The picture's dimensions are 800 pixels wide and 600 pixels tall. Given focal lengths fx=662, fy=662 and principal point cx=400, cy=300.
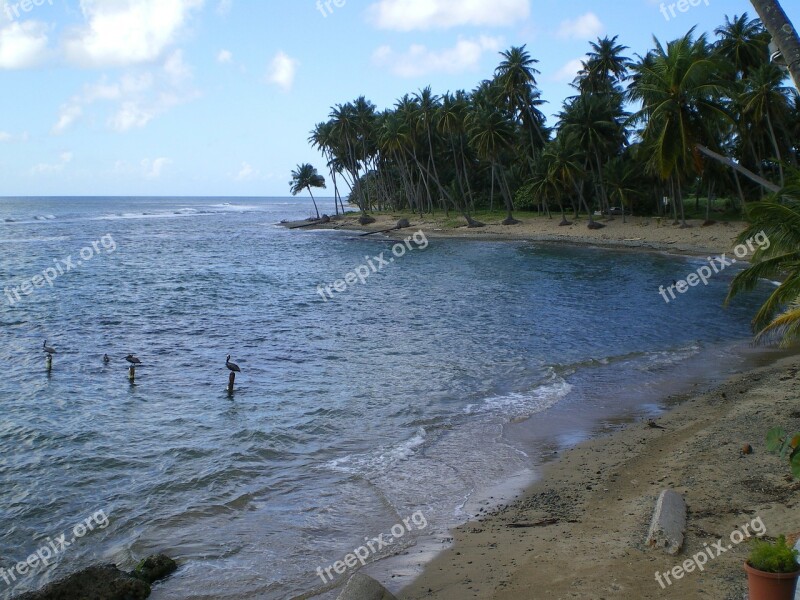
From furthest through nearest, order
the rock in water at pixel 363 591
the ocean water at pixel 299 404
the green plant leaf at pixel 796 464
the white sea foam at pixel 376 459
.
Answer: the white sea foam at pixel 376 459
the ocean water at pixel 299 404
the rock in water at pixel 363 591
the green plant leaf at pixel 796 464

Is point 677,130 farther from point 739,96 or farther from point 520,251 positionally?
point 520,251

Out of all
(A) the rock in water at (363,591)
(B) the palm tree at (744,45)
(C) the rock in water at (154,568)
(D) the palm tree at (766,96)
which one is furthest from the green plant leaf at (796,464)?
(B) the palm tree at (744,45)

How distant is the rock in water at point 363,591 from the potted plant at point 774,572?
13.0 feet

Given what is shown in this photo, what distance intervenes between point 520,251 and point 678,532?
52.9m

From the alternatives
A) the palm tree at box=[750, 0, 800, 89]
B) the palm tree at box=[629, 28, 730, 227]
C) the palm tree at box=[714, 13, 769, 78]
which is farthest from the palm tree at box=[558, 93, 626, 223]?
the palm tree at box=[750, 0, 800, 89]

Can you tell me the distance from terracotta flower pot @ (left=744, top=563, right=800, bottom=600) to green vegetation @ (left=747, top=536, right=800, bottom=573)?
0.16ft

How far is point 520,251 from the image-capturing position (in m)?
60.4

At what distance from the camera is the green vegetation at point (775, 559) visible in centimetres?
567

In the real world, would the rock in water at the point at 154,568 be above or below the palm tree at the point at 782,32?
below

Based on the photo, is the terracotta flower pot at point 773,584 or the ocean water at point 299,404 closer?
the terracotta flower pot at point 773,584

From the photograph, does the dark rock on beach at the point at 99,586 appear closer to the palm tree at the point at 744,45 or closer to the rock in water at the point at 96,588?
the rock in water at the point at 96,588

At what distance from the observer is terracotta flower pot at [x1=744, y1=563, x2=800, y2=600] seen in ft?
18.5

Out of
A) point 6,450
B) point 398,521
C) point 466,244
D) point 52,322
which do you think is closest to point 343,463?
point 398,521

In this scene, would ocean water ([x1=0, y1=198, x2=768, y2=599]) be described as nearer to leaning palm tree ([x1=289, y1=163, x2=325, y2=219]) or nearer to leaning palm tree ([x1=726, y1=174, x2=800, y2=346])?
leaning palm tree ([x1=726, y1=174, x2=800, y2=346])
